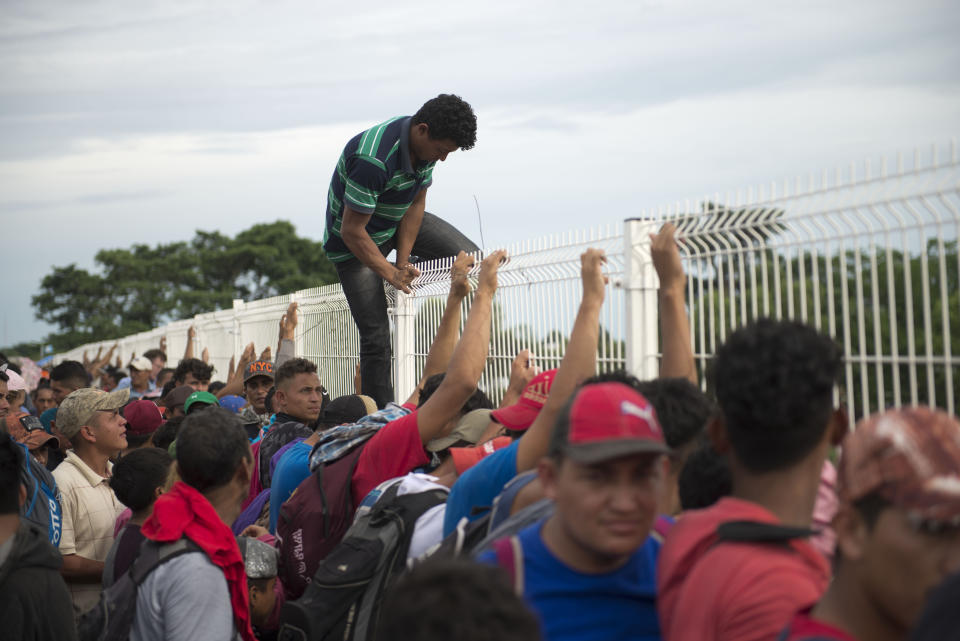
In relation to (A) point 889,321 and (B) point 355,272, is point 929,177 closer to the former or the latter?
(A) point 889,321

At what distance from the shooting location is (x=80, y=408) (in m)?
5.80

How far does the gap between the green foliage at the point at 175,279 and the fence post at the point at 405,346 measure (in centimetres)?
4316

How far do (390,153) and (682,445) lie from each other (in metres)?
3.90

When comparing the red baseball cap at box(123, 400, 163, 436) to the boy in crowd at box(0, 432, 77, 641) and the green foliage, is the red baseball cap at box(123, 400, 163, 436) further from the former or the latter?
the green foliage

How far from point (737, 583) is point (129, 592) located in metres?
2.50

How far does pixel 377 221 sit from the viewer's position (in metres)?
6.93

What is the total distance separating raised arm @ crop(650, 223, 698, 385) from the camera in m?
3.81

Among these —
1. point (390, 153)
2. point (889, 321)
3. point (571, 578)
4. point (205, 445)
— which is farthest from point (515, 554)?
point (390, 153)

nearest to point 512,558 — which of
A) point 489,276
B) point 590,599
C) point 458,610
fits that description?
point 590,599

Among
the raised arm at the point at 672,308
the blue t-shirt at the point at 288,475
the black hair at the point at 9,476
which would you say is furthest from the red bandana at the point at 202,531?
the raised arm at the point at 672,308

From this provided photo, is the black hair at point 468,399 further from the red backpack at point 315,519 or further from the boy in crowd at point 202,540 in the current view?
the boy in crowd at point 202,540

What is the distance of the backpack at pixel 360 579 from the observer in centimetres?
362

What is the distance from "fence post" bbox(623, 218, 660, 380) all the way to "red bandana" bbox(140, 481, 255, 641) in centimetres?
191

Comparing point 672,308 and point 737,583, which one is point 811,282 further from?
point 737,583
